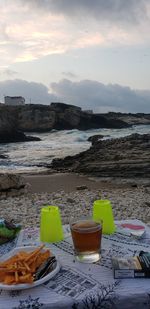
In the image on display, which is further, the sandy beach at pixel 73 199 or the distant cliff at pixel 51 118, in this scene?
the distant cliff at pixel 51 118

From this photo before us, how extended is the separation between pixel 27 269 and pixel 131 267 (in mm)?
580

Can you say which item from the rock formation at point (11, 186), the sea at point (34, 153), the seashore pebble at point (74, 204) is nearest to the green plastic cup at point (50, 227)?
the seashore pebble at point (74, 204)

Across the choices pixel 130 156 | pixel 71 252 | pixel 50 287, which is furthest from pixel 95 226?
pixel 130 156

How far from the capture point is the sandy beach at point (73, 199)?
716 cm

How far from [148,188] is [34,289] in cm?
874

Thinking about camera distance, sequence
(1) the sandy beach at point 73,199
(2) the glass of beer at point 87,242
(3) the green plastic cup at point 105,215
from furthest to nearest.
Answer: (1) the sandy beach at point 73,199 < (3) the green plastic cup at point 105,215 < (2) the glass of beer at point 87,242

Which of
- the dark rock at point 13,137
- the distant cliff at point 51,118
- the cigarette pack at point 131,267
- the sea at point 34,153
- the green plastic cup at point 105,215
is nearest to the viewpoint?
the cigarette pack at point 131,267

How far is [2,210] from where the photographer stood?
7812 millimetres

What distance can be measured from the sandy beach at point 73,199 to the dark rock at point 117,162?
31.6 inches

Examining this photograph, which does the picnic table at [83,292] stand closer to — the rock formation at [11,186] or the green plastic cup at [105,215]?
the green plastic cup at [105,215]

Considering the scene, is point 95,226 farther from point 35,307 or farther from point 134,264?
point 35,307

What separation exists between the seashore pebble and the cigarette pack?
13.1ft

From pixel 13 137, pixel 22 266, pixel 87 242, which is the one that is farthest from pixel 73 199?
pixel 13 137

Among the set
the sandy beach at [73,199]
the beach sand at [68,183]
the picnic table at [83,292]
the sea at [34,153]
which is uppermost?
the picnic table at [83,292]
